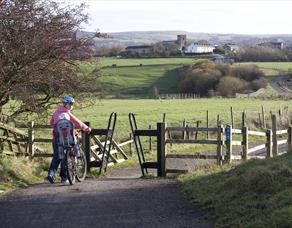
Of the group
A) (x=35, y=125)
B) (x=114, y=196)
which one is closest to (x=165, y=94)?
(x=35, y=125)

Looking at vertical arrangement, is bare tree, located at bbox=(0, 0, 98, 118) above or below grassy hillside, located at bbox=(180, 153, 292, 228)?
above

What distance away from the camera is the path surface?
8.82 metres

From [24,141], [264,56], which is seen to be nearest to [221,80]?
[264,56]

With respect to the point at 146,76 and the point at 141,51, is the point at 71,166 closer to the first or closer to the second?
the point at 146,76

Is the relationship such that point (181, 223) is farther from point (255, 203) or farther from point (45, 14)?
point (45, 14)

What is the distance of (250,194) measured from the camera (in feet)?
31.8

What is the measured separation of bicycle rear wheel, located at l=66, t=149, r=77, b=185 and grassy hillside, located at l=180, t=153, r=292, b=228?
98.6 inches

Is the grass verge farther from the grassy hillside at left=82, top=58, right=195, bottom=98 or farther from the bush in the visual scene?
the bush

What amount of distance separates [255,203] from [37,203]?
151 inches

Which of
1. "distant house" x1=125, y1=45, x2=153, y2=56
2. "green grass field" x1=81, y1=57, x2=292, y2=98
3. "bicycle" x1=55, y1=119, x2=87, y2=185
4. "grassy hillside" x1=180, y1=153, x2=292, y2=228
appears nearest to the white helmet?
"bicycle" x1=55, y1=119, x2=87, y2=185

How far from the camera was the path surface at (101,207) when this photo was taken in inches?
347

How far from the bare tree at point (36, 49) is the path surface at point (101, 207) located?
308cm

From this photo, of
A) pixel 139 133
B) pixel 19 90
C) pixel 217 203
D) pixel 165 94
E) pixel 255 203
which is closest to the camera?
pixel 255 203

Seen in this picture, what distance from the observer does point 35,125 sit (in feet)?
57.9
